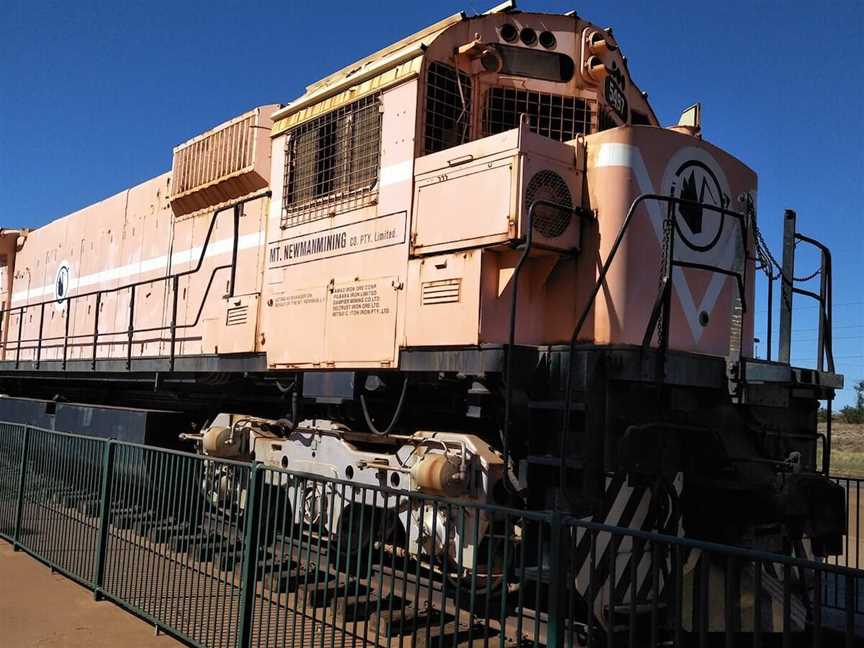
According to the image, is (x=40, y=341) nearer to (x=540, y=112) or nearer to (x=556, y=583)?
(x=540, y=112)

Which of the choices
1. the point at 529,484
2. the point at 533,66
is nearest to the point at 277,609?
the point at 529,484

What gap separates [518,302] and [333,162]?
2.24 metres

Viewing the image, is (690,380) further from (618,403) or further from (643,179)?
(643,179)

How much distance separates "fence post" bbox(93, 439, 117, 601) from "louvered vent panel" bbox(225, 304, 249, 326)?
1578 millimetres

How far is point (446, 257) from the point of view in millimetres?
5637

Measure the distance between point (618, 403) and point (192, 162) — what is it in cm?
638

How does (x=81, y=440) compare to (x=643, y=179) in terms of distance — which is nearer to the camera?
(x=643, y=179)

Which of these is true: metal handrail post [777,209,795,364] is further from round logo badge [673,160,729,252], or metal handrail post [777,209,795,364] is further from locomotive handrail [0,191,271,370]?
locomotive handrail [0,191,271,370]

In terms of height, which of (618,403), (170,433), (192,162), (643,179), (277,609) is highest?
(192,162)

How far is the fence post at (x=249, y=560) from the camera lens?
188 inches

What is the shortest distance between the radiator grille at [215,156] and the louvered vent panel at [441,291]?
11.2 feet

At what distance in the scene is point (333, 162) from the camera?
6828 mm

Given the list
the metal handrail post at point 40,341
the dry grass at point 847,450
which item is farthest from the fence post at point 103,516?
the dry grass at point 847,450

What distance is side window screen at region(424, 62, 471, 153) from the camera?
610cm
